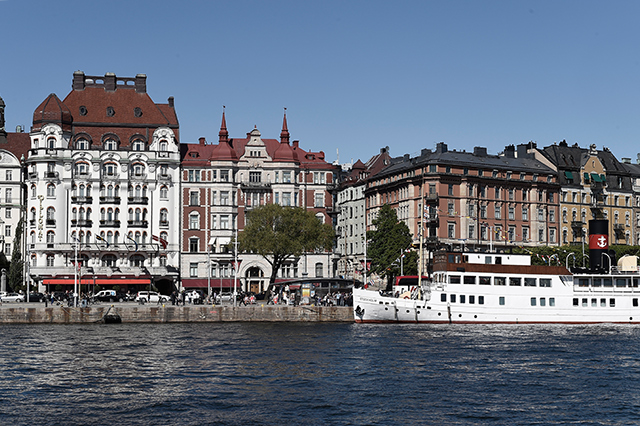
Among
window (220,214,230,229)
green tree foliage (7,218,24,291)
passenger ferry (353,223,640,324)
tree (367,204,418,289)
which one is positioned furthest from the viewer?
window (220,214,230,229)

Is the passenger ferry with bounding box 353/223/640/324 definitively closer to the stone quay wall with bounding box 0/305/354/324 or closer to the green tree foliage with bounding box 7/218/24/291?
the stone quay wall with bounding box 0/305/354/324

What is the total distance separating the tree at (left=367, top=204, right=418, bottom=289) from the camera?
399 ft

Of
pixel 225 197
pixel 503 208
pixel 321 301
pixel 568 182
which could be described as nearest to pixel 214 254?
pixel 225 197

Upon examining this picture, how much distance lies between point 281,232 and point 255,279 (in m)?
15.5

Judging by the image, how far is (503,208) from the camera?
454 feet

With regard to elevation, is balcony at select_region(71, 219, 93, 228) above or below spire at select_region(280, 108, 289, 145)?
below

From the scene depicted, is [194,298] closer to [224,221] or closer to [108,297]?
[108,297]

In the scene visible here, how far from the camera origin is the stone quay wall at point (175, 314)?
87688mm

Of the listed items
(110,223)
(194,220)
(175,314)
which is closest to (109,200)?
(110,223)

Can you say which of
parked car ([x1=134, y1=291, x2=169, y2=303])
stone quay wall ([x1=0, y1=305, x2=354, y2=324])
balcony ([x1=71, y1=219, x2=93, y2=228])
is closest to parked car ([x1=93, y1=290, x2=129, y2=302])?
parked car ([x1=134, y1=291, x2=169, y2=303])

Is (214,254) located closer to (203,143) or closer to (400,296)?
(203,143)

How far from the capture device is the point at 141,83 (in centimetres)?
13775

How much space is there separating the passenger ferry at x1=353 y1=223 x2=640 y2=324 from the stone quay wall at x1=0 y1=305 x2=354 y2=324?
456cm

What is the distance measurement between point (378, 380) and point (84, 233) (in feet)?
292
